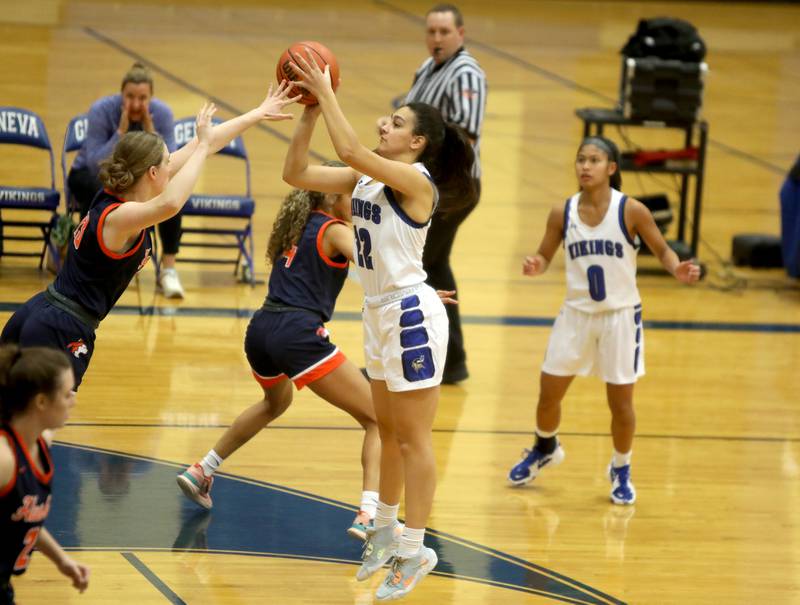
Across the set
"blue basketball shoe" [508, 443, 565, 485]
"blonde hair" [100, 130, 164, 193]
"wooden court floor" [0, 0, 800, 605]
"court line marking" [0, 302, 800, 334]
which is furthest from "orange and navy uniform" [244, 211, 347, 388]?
"court line marking" [0, 302, 800, 334]

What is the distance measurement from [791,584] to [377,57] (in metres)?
13.2

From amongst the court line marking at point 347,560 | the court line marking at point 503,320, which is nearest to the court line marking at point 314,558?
the court line marking at point 347,560

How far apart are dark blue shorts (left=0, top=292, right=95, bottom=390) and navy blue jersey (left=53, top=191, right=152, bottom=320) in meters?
0.08

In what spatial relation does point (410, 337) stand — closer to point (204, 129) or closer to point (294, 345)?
point (294, 345)

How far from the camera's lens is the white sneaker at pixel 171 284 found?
9.20 metres

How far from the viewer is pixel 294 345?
5598mm

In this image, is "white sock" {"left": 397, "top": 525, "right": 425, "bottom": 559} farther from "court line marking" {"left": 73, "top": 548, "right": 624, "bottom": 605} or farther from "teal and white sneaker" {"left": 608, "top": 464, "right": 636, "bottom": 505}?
"teal and white sneaker" {"left": 608, "top": 464, "right": 636, "bottom": 505}

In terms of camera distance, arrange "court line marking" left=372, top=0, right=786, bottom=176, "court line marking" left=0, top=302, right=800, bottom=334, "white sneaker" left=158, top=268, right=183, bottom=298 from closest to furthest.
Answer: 1. "court line marking" left=0, top=302, right=800, bottom=334
2. "white sneaker" left=158, top=268, right=183, bottom=298
3. "court line marking" left=372, top=0, right=786, bottom=176

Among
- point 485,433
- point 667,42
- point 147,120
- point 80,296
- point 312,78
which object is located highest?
point 312,78

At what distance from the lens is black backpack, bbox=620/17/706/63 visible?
1051 centimetres

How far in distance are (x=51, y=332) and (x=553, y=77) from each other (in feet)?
43.4

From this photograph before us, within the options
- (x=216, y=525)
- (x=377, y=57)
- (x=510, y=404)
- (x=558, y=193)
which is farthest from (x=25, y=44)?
(x=216, y=525)

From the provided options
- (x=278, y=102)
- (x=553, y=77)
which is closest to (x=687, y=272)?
(x=278, y=102)

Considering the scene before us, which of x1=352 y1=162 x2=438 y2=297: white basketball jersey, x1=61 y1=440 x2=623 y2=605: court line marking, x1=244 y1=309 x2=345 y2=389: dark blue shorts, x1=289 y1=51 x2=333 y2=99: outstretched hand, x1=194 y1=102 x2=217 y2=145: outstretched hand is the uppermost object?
x1=289 y1=51 x2=333 y2=99: outstretched hand
